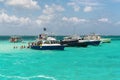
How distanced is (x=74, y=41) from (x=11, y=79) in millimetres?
55555

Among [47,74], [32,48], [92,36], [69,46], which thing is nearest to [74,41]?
[69,46]

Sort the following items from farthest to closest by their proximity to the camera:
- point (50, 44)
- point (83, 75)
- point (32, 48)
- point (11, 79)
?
1. point (32, 48)
2. point (50, 44)
3. point (83, 75)
4. point (11, 79)

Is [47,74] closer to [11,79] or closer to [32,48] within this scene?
[11,79]

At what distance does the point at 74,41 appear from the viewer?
8638 cm

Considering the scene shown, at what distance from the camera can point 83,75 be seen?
34062 mm

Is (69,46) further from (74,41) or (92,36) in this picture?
(92,36)

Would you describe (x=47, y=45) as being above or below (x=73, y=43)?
below

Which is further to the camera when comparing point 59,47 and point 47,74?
point 59,47

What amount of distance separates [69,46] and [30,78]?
183 feet

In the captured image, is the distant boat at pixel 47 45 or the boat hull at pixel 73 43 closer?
the distant boat at pixel 47 45

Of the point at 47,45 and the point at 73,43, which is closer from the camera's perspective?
the point at 47,45

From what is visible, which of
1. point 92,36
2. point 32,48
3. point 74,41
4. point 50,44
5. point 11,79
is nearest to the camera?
point 11,79

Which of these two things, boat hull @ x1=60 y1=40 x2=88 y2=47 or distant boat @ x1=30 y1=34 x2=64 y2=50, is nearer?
distant boat @ x1=30 y1=34 x2=64 y2=50

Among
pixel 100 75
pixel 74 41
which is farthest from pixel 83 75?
pixel 74 41
